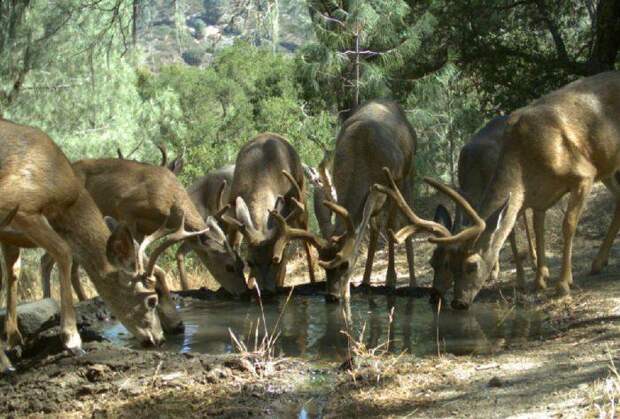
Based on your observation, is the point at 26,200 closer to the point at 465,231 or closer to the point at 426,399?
the point at 426,399

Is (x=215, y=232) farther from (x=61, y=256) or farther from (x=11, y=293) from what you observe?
(x=61, y=256)

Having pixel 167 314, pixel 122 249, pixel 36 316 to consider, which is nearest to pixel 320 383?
pixel 122 249

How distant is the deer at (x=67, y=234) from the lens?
27.9 feet

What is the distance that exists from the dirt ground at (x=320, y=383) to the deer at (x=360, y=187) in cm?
336

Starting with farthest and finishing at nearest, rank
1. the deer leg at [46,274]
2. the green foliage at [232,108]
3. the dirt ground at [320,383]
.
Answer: the green foliage at [232,108], the deer leg at [46,274], the dirt ground at [320,383]

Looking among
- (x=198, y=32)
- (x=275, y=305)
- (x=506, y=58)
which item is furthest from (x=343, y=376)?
(x=198, y=32)

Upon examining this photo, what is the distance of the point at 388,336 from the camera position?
877cm

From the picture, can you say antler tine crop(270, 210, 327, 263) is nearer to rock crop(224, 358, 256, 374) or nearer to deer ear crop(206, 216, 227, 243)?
deer ear crop(206, 216, 227, 243)

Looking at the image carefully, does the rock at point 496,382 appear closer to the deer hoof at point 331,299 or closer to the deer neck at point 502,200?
the deer neck at point 502,200

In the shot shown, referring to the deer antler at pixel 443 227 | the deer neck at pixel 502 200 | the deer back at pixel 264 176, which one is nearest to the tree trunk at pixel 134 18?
the deer back at pixel 264 176

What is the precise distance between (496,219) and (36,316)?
5263mm

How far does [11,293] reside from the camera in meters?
9.48

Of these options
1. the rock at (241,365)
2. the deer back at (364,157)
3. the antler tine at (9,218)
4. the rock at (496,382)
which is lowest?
the rock at (496,382)

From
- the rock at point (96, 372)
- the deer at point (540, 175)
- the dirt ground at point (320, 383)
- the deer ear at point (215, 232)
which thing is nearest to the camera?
the dirt ground at point (320, 383)
